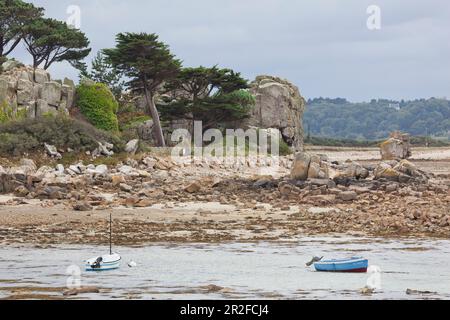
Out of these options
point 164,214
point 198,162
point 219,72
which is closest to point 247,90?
point 219,72

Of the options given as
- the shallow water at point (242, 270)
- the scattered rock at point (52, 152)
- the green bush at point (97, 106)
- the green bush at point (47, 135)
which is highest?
the green bush at point (97, 106)

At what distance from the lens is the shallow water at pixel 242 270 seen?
1880 centimetres

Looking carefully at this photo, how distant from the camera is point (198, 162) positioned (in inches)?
1929

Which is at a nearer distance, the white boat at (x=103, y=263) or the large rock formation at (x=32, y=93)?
the white boat at (x=103, y=263)

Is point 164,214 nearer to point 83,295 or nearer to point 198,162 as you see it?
point 83,295

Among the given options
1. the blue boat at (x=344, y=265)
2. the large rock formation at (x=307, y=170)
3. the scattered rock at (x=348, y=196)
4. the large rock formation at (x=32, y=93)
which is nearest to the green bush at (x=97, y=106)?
the large rock formation at (x=32, y=93)

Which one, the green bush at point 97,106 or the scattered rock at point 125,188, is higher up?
the green bush at point 97,106

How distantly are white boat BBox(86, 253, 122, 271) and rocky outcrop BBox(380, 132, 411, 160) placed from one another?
46245mm

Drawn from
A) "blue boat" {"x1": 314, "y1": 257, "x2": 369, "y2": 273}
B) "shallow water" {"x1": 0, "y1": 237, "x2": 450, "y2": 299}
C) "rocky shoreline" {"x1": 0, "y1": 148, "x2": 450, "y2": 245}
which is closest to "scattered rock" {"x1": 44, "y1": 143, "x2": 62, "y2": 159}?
"rocky shoreline" {"x1": 0, "y1": 148, "x2": 450, "y2": 245}

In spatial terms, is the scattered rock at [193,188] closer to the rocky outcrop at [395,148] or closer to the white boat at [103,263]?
the white boat at [103,263]

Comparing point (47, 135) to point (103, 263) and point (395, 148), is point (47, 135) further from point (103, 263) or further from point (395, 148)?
point (395, 148)

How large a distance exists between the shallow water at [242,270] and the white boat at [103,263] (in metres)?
0.20

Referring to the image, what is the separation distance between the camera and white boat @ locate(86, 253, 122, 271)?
21.6 m
